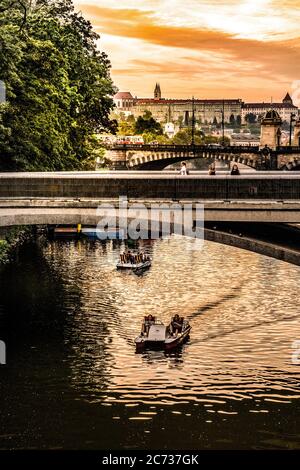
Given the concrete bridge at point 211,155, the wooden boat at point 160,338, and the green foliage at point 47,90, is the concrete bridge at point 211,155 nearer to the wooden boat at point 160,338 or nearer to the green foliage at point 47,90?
the green foliage at point 47,90

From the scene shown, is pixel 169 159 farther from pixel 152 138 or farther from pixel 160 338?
pixel 160 338

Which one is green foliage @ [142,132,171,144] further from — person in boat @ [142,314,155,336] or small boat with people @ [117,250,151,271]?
person in boat @ [142,314,155,336]

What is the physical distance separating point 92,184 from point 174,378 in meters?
7.83

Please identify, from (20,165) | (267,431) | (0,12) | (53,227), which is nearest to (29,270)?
(20,165)

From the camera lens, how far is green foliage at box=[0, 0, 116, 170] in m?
56.9

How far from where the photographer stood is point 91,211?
130 ft

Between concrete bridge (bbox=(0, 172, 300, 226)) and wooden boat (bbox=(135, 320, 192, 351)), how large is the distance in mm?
5153

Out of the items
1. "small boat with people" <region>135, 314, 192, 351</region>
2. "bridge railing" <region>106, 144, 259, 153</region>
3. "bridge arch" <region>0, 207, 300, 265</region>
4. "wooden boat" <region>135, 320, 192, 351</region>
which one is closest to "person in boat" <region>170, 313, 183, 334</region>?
"small boat with people" <region>135, 314, 192, 351</region>

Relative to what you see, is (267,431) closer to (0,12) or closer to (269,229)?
(269,229)

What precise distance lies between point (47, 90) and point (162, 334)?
1022 inches

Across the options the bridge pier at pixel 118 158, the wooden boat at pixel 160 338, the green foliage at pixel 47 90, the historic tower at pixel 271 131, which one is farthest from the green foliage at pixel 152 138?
the wooden boat at pixel 160 338

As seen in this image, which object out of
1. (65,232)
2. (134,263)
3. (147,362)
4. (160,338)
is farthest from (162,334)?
(65,232)

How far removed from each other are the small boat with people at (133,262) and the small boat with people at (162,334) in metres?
18.4

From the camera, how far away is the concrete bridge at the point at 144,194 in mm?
38625
